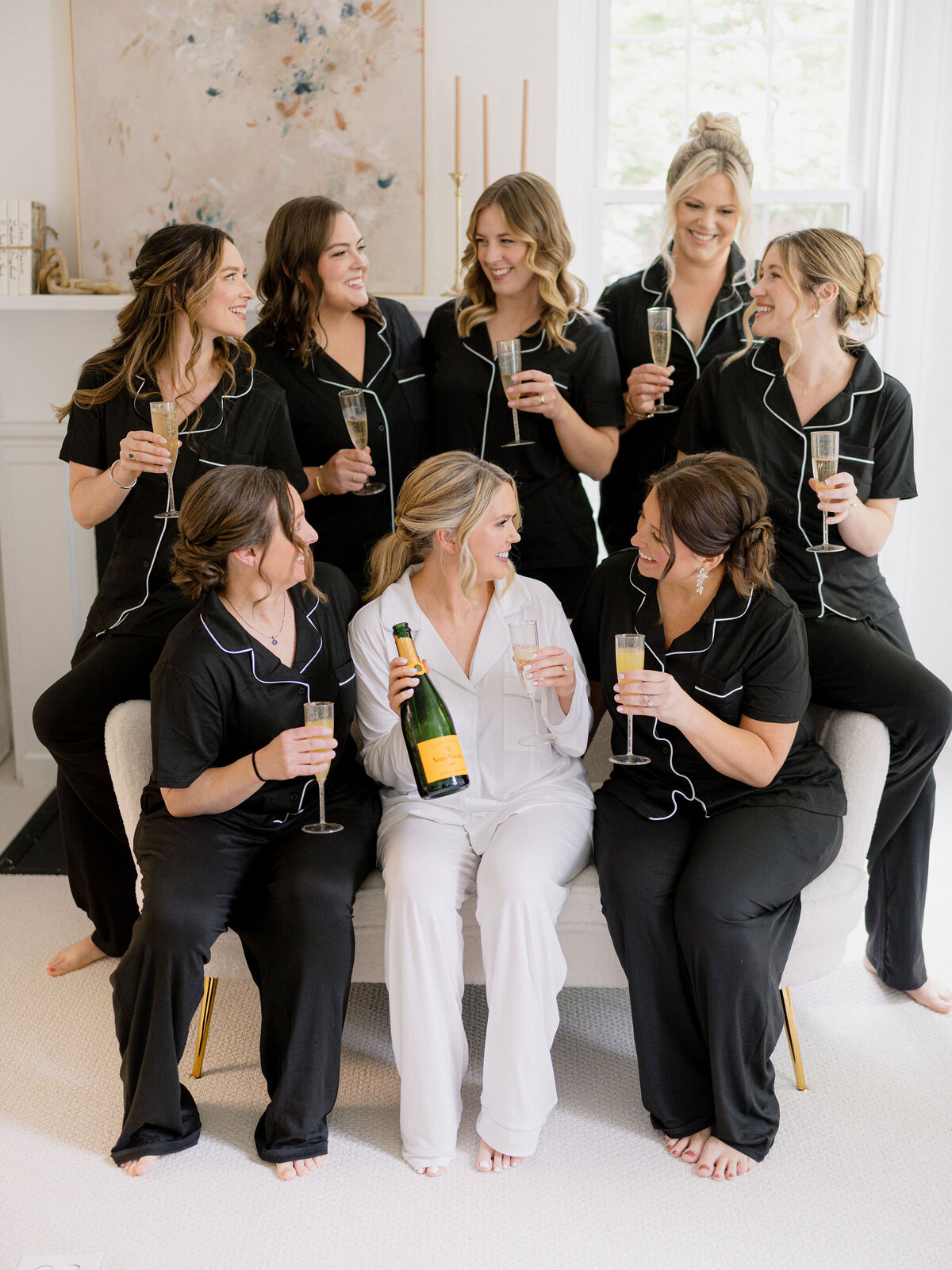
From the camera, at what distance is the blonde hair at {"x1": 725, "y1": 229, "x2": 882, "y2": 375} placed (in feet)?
8.43

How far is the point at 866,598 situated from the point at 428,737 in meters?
1.05

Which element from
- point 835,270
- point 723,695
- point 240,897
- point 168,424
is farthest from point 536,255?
point 240,897

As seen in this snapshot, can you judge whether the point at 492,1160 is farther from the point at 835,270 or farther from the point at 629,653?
the point at 835,270

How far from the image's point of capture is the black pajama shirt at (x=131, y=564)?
8.79 feet

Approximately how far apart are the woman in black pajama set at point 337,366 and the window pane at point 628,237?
1.26 m

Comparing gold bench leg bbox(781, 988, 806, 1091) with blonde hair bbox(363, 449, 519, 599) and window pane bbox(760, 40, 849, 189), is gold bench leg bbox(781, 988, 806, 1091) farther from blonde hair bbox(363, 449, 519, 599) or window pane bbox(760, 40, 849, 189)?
window pane bbox(760, 40, 849, 189)

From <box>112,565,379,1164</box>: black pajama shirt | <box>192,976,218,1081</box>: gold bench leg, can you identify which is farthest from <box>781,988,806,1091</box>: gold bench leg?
<box>192,976,218,1081</box>: gold bench leg

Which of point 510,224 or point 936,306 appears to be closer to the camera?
point 510,224

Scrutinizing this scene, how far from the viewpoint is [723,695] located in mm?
2344

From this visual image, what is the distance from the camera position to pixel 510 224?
2783 mm

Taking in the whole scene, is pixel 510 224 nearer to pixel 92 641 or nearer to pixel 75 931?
pixel 92 641

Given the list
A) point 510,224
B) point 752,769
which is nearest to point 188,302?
point 510,224

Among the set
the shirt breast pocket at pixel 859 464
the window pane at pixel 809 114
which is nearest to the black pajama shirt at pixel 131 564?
the shirt breast pocket at pixel 859 464

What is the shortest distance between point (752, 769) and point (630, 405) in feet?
3.46
